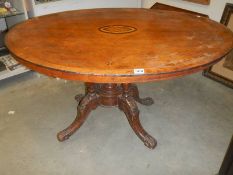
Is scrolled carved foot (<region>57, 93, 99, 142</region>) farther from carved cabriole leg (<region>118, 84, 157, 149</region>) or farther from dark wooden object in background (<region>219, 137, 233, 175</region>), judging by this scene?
dark wooden object in background (<region>219, 137, 233, 175</region>)

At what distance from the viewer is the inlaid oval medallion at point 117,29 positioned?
1.49 metres

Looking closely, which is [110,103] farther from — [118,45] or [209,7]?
[209,7]

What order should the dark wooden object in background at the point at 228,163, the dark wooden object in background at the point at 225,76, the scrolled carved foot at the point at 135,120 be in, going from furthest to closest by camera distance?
the dark wooden object in background at the point at 225,76 → the scrolled carved foot at the point at 135,120 → the dark wooden object in background at the point at 228,163

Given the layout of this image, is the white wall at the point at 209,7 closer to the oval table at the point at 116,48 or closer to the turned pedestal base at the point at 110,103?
the oval table at the point at 116,48

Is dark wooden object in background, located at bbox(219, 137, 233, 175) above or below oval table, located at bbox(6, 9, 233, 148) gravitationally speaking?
below

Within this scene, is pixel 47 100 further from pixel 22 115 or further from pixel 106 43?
pixel 106 43

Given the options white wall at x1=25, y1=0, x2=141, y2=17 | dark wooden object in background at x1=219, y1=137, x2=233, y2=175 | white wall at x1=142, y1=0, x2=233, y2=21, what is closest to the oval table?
dark wooden object in background at x1=219, y1=137, x2=233, y2=175

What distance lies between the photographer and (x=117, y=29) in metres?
1.53

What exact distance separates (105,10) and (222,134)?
1316 millimetres

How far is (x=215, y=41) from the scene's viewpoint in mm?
1287

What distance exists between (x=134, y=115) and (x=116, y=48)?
57cm

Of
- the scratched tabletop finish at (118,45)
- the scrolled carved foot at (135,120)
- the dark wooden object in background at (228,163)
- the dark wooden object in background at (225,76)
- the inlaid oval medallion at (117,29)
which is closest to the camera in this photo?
the scratched tabletop finish at (118,45)

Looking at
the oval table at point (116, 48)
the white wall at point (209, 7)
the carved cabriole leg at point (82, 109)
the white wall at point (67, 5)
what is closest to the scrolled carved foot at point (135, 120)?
the oval table at point (116, 48)

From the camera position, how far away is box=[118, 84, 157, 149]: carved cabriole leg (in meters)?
1.63
